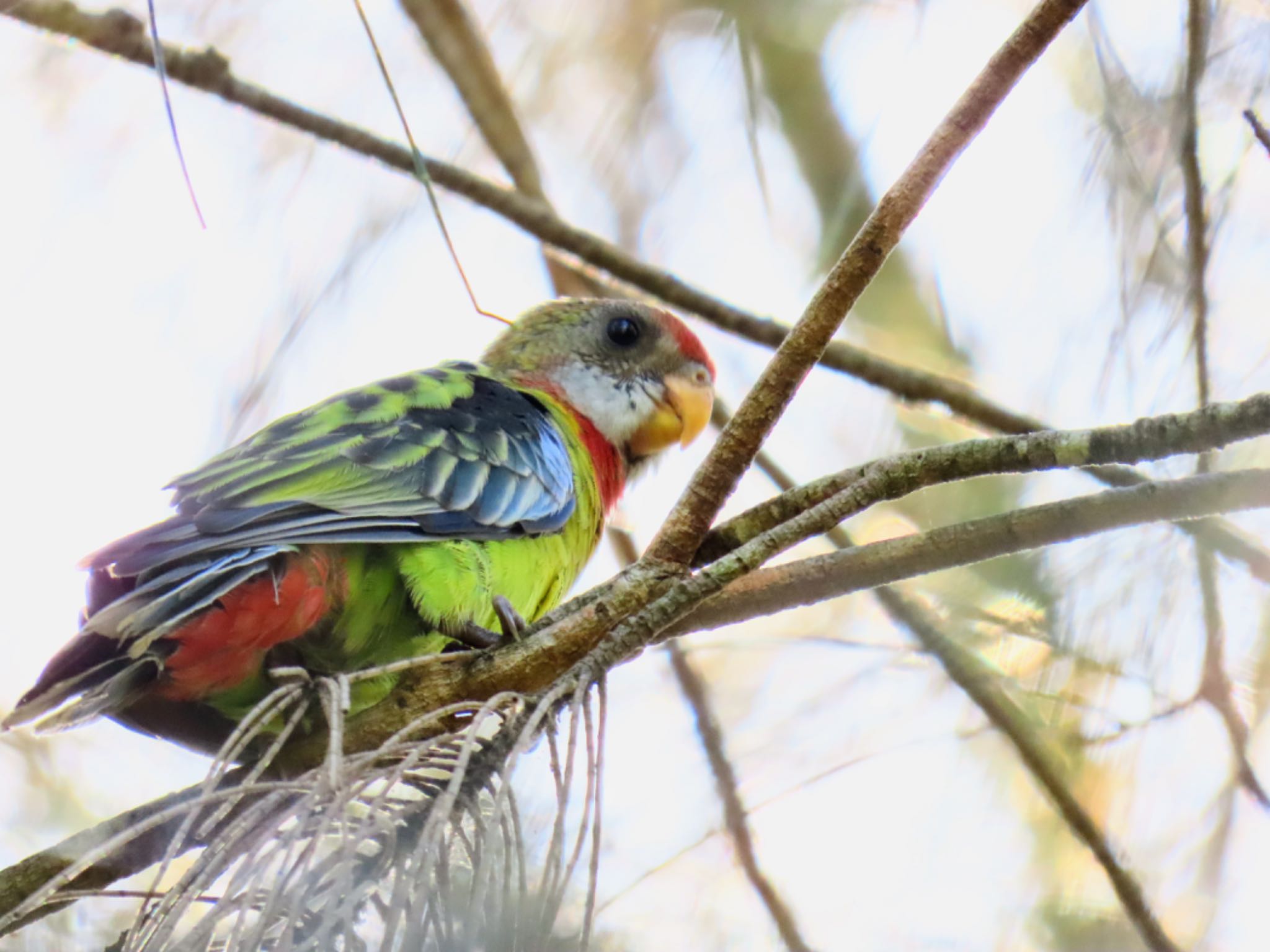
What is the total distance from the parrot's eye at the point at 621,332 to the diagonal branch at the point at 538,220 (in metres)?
Result: 0.54

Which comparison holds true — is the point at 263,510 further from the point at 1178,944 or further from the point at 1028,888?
the point at 1178,944

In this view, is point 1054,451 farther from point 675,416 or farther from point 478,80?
point 478,80

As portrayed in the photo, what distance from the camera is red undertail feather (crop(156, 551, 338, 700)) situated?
205 centimetres

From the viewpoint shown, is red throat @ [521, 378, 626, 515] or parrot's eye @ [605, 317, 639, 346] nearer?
red throat @ [521, 378, 626, 515]

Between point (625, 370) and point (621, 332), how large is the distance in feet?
0.40

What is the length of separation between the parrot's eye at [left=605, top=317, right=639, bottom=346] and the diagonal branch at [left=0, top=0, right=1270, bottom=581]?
538mm

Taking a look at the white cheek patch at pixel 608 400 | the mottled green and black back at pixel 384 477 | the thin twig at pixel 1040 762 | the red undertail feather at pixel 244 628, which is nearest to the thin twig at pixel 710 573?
the red undertail feather at pixel 244 628

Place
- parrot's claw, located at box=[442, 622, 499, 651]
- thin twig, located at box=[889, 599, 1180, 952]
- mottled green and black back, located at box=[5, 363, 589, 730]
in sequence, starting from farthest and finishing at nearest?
parrot's claw, located at box=[442, 622, 499, 651]
thin twig, located at box=[889, 599, 1180, 952]
mottled green and black back, located at box=[5, 363, 589, 730]

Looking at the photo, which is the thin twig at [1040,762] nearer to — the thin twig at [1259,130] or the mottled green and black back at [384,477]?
the mottled green and black back at [384,477]

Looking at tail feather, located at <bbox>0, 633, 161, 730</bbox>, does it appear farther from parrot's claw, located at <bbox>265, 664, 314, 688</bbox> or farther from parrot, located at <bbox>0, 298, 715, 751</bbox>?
parrot's claw, located at <bbox>265, 664, 314, 688</bbox>

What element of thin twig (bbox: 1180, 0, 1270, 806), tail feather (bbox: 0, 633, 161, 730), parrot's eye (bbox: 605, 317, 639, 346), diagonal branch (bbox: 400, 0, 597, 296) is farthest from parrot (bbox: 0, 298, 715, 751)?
thin twig (bbox: 1180, 0, 1270, 806)

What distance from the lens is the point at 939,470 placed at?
166 centimetres

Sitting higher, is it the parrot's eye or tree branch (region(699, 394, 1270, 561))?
the parrot's eye

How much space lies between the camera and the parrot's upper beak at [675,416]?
11.1ft
